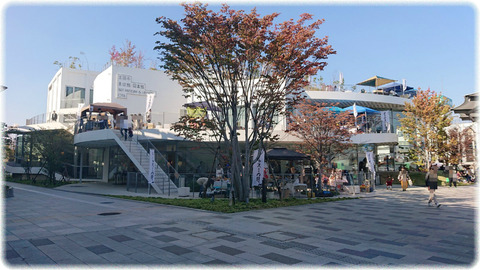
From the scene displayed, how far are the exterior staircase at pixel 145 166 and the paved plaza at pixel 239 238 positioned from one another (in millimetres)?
7191

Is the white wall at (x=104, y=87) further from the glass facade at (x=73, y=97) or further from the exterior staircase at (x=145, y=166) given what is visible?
the exterior staircase at (x=145, y=166)

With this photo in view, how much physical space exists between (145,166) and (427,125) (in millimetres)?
23835

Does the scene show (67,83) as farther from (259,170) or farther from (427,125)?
(427,125)

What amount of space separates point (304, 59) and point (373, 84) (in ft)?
113

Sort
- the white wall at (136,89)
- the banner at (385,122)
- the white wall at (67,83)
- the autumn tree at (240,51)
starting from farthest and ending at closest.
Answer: the white wall at (67,83) → the white wall at (136,89) → the banner at (385,122) → the autumn tree at (240,51)

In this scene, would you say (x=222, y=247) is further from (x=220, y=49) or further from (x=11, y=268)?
(x=220, y=49)

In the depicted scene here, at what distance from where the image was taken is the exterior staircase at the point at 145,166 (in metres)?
18.5

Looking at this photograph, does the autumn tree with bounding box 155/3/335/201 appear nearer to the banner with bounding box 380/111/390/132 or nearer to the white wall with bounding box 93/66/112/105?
the banner with bounding box 380/111/390/132

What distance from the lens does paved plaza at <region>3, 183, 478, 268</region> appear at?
5.54 metres

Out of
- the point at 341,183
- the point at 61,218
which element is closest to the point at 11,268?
the point at 61,218

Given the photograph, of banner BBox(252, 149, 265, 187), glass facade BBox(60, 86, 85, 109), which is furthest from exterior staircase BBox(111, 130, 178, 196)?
glass facade BBox(60, 86, 85, 109)

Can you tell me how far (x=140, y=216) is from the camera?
33.8 feet

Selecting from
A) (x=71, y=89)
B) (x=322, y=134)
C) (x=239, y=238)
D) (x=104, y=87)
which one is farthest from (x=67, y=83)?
(x=239, y=238)

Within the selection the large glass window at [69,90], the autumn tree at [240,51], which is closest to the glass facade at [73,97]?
the large glass window at [69,90]
